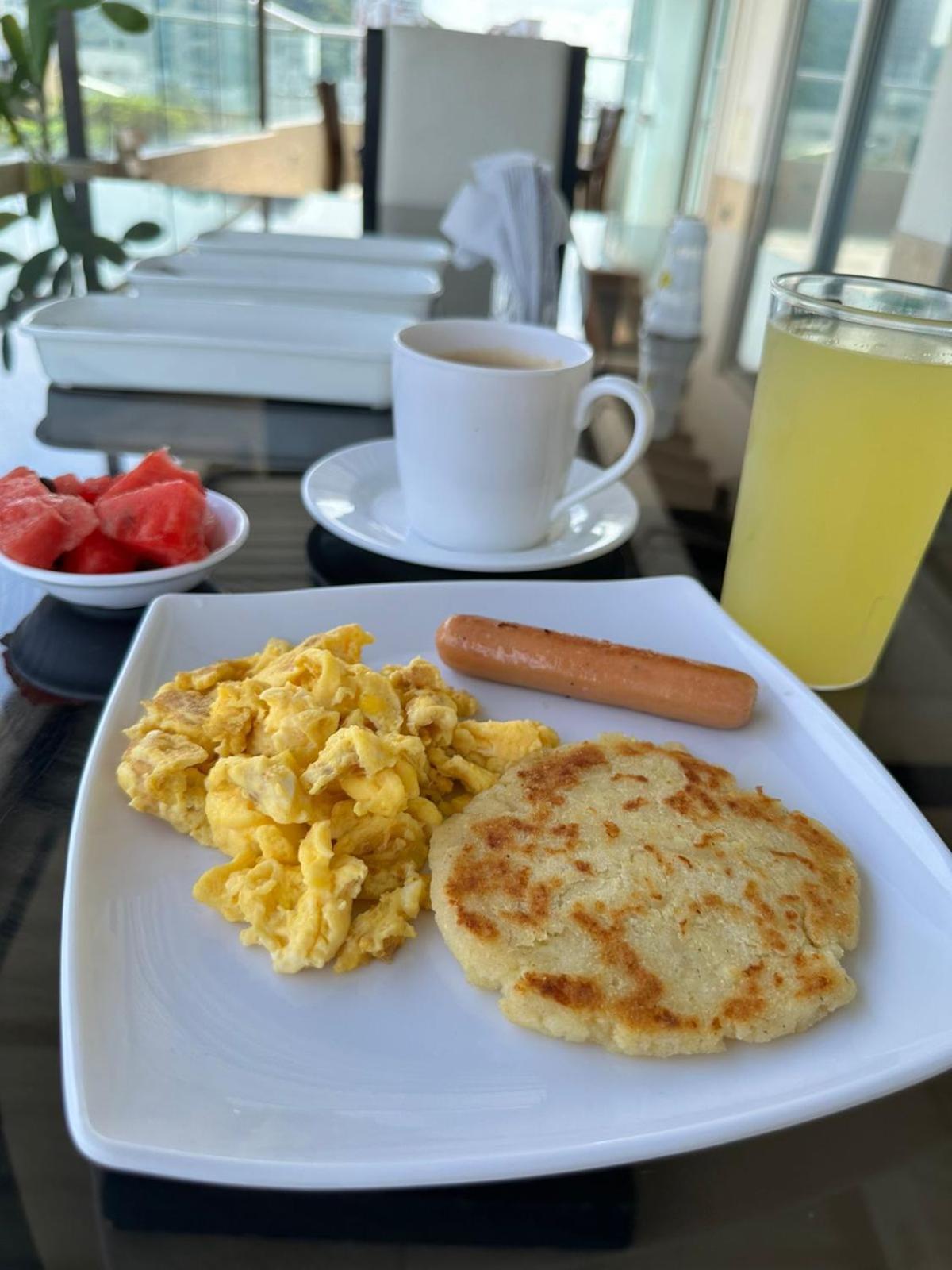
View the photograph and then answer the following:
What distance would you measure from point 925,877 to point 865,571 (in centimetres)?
44

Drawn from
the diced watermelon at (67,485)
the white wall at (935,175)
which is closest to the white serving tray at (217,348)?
the diced watermelon at (67,485)

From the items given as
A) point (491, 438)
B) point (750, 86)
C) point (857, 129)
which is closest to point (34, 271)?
point (491, 438)

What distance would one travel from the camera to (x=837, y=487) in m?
1.05

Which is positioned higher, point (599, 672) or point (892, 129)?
point (892, 129)

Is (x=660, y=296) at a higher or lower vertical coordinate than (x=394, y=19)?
lower

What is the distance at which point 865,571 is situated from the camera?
3.56 feet

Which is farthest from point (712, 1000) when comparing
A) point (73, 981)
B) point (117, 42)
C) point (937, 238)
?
point (117, 42)

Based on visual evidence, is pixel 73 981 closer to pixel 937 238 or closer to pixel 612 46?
pixel 937 238

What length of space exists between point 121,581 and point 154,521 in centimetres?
9

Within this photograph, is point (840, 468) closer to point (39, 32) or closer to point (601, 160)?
point (39, 32)

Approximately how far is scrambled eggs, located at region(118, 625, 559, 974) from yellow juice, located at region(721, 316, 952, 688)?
41 centimetres

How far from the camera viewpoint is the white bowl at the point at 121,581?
105cm

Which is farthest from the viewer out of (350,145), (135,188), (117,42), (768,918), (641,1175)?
(350,145)

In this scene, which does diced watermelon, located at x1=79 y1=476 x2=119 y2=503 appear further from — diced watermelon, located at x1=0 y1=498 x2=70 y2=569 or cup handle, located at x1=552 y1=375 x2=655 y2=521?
cup handle, located at x1=552 y1=375 x2=655 y2=521
